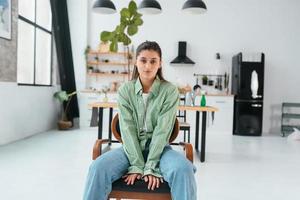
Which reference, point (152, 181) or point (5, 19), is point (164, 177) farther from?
point (5, 19)

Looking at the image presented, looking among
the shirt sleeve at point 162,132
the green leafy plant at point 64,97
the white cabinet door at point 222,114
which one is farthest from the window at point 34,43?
the shirt sleeve at point 162,132

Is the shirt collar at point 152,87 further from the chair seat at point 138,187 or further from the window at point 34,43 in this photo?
the window at point 34,43

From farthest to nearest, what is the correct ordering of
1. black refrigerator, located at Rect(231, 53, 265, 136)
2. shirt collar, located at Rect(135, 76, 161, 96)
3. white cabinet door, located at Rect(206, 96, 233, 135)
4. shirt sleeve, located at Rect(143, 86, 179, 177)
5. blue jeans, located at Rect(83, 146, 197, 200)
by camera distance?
white cabinet door, located at Rect(206, 96, 233, 135) → black refrigerator, located at Rect(231, 53, 265, 136) → shirt collar, located at Rect(135, 76, 161, 96) → shirt sleeve, located at Rect(143, 86, 179, 177) → blue jeans, located at Rect(83, 146, 197, 200)

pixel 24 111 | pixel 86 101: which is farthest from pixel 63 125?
pixel 24 111

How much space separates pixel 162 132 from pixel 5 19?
13.3ft

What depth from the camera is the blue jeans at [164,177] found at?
4.72 feet

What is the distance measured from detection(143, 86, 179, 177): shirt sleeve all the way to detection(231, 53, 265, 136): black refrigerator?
5569 millimetres

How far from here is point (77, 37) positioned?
301 inches

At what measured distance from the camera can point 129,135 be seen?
1.75 m

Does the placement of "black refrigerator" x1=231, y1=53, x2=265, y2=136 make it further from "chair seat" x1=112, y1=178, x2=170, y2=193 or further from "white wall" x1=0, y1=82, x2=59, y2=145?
"chair seat" x1=112, y1=178, x2=170, y2=193

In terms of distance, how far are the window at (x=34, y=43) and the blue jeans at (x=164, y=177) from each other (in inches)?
184

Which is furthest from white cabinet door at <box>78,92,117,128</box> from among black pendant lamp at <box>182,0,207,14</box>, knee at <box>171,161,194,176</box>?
knee at <box>171,161,194,176</box>

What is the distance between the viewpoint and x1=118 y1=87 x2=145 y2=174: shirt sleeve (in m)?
1.65

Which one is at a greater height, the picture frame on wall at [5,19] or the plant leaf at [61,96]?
the picture frame on wall at [5,19]
